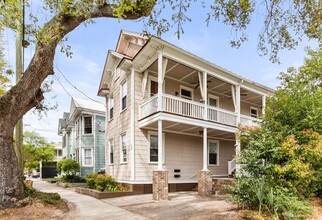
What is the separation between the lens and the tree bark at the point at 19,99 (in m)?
7.71

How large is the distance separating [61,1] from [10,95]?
371cm

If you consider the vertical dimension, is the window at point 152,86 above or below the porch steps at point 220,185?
above

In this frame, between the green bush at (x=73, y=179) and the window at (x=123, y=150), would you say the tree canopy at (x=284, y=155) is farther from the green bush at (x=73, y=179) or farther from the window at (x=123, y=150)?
the green bush at (x=73, y=179)

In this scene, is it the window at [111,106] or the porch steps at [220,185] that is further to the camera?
the window at [111,106]

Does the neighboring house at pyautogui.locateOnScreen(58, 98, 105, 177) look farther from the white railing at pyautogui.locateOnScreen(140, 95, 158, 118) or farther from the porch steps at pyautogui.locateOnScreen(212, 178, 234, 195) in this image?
the porch steps at pyautogui.locateOnScreen(212, 178, 234, 195)

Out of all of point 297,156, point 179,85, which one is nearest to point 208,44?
point 297,156

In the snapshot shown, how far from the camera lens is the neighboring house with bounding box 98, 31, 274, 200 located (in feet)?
38.3

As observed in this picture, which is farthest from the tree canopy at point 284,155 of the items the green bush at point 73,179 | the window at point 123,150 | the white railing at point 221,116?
the green bush at point 73,179

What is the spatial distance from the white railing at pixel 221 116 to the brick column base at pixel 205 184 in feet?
10.3

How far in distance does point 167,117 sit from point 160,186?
3102mm

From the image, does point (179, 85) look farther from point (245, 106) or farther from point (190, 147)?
point (245, 106)

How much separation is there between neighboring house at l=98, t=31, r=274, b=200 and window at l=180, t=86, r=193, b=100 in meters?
0.06

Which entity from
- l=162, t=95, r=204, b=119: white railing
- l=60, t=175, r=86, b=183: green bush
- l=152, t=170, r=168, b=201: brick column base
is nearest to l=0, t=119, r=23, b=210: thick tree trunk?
l=152, t=170, r=168, b=201: brick column base

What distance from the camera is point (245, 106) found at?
777 inches
